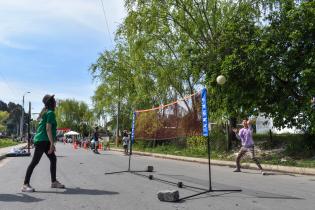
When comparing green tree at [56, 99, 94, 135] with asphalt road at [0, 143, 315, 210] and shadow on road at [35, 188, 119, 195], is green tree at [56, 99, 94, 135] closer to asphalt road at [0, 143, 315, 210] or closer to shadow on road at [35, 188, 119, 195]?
asphalt road at [0, 143, 315, 210]

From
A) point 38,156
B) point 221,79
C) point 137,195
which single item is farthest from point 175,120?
point 221,79

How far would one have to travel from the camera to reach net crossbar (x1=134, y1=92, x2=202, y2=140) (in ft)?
39.0

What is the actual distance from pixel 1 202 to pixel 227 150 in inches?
749

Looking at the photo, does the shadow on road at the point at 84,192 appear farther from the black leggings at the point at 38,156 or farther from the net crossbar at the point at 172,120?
the net crossbar at the point at 172,120

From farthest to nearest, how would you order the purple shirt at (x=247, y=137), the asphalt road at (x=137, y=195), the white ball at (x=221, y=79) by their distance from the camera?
the white ball at (x=221, y=79) → the purple shirt at (x=247, y=137) → the asphalt road at (x=137, y=195)

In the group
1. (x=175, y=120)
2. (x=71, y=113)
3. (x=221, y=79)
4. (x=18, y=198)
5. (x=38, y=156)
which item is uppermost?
(x=71, y=113)

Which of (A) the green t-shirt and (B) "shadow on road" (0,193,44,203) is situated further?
(A) the green t-shirt

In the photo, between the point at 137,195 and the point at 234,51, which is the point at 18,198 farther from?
the point at 234,51

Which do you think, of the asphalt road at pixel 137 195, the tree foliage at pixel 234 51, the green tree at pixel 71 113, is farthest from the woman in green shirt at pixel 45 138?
the green tree at pixel 71 113

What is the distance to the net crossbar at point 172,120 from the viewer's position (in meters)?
11.9

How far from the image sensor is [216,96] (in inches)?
942

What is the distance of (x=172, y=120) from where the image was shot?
45.0ft

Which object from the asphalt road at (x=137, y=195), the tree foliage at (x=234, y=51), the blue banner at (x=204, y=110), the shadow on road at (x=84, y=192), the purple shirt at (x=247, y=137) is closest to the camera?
the asphalt road at (x=137, y=195)

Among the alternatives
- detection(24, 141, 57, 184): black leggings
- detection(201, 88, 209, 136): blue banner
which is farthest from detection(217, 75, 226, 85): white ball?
detection(24, 141, 57, 184): black leggings
